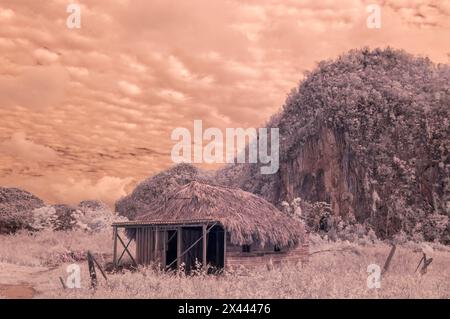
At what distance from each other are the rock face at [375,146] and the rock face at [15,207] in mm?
20904

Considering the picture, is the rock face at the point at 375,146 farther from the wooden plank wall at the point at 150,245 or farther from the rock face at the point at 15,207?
the rock face at the point at 15,207

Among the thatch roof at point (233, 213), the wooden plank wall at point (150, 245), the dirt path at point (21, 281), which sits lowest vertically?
the dirt path at point (21, 281)

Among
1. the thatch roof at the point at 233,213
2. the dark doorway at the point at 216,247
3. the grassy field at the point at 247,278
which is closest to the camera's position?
the grassy field at the point at 247,278

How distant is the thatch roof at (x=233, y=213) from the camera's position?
23312 millimetres

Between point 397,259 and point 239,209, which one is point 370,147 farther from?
point 239,209

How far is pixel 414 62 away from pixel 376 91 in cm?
829

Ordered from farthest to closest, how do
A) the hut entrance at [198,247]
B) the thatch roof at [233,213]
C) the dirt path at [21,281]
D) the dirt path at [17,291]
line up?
the hut entrance at [198,247] → the thatch roof at [233,213] → the dirt path at [21,281] → the dirt path at [17,291]

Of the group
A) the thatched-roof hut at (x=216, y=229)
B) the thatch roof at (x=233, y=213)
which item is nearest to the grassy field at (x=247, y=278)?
the thatched-roof hut at (x=216, y=229)

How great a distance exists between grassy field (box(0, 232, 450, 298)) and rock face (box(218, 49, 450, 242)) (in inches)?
168

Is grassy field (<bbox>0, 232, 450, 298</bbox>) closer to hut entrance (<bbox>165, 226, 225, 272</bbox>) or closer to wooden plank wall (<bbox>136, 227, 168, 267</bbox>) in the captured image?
wooden plank wall (<bbox>136, 227, 168, 267</bbox>)

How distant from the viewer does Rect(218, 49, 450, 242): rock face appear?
37.2 m

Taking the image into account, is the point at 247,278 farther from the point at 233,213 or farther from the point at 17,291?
the point at 17,291

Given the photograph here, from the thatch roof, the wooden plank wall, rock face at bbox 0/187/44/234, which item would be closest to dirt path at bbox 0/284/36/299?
the wooden plank wall
